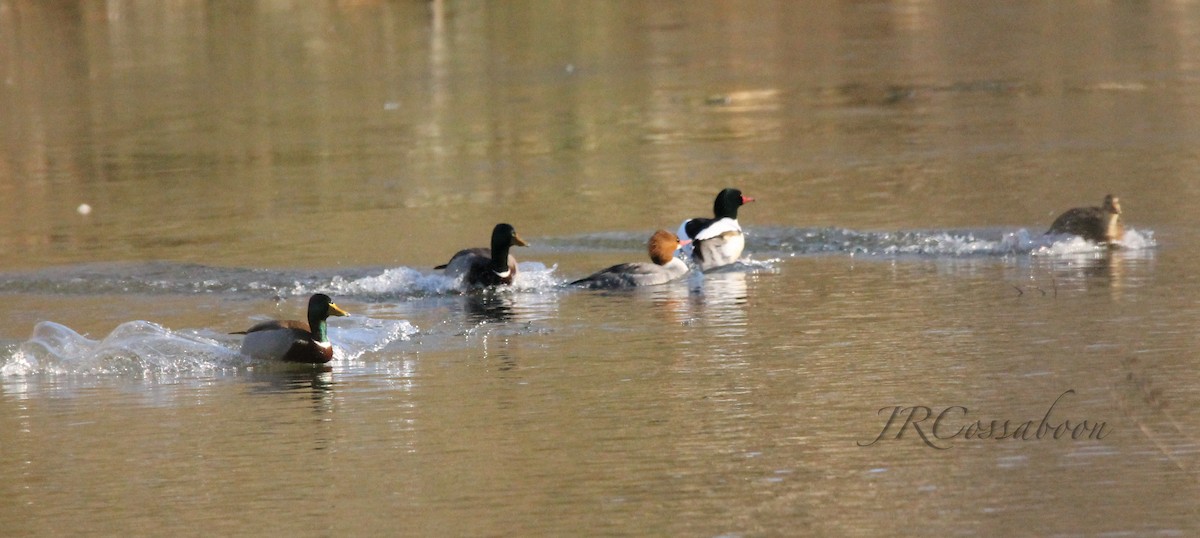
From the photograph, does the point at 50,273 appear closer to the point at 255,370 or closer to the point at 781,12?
the point at 255,370

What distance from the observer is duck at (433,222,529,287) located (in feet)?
47.7

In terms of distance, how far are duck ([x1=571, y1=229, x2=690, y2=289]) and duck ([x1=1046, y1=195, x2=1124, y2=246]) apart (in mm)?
2936

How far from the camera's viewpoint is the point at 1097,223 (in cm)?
1471

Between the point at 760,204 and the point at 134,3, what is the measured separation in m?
45.4

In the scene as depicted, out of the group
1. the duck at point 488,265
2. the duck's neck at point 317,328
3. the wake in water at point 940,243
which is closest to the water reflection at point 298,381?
the duck's neck at point 317,328

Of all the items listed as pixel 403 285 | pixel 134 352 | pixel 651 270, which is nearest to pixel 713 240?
pixel 651 270

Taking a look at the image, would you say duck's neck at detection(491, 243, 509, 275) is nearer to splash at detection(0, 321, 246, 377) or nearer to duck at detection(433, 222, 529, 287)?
duck at detection(433, 222, 529, 287)

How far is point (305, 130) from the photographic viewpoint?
2623 cm

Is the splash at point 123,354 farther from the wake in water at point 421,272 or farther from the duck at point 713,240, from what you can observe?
the duck at point 713,240

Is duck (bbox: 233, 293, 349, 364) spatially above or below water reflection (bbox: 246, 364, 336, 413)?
above

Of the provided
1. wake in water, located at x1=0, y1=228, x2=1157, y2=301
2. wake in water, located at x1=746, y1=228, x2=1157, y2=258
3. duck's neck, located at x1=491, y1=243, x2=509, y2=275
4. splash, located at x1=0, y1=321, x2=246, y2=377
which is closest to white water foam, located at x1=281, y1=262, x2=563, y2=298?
wake in water, located at x1=0, y1=228, x2=1157, y2=301
